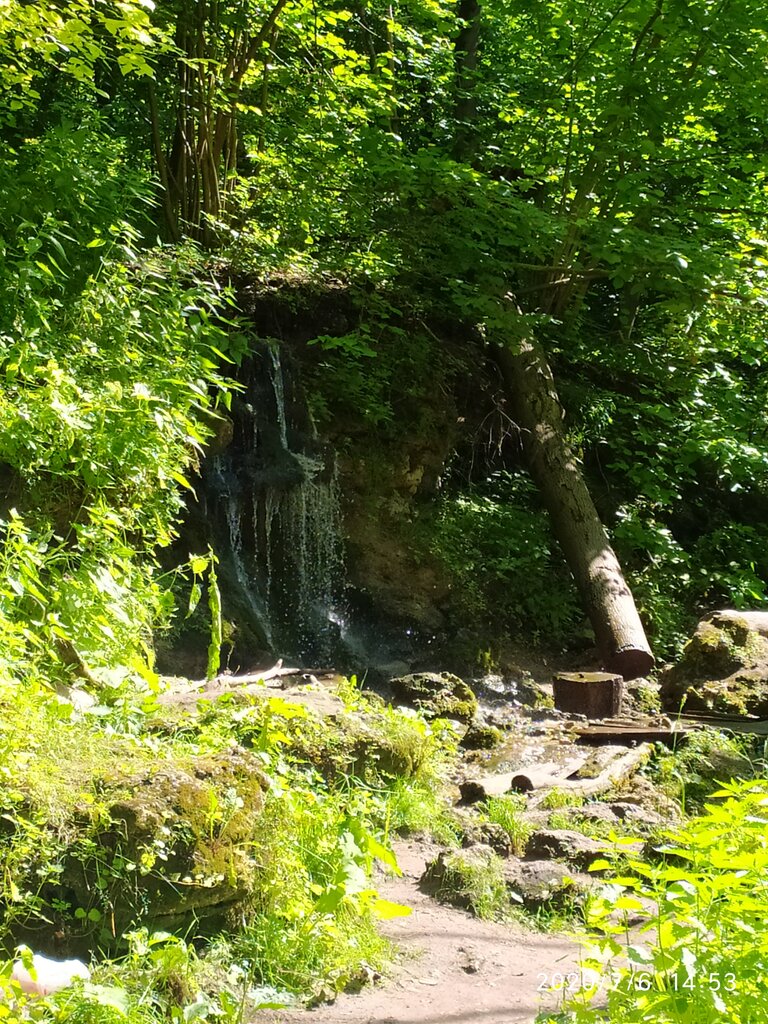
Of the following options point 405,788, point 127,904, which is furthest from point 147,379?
point 127,904

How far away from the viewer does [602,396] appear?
12.2 m

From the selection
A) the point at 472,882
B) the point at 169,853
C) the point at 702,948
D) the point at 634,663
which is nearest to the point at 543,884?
the point at 472,882

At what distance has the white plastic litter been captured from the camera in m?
2.34

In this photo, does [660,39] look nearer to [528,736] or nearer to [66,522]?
[528,736]

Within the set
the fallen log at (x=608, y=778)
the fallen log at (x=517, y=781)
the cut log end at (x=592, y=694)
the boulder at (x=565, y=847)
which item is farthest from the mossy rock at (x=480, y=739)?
the boulder at (x=565, y=847)

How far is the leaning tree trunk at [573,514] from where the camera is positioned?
9.23m

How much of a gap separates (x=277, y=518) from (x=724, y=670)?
4.50 metres

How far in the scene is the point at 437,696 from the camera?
7.39 meters

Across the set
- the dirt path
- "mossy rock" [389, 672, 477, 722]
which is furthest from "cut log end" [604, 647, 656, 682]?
the dirt path

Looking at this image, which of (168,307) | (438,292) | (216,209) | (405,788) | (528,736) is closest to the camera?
(405,788)

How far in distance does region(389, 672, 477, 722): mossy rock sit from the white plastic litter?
461 cm

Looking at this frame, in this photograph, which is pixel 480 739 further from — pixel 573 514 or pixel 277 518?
pixel 573 514

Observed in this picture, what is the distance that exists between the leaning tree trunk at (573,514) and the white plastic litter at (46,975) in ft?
23.8

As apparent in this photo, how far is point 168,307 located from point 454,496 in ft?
19.3
